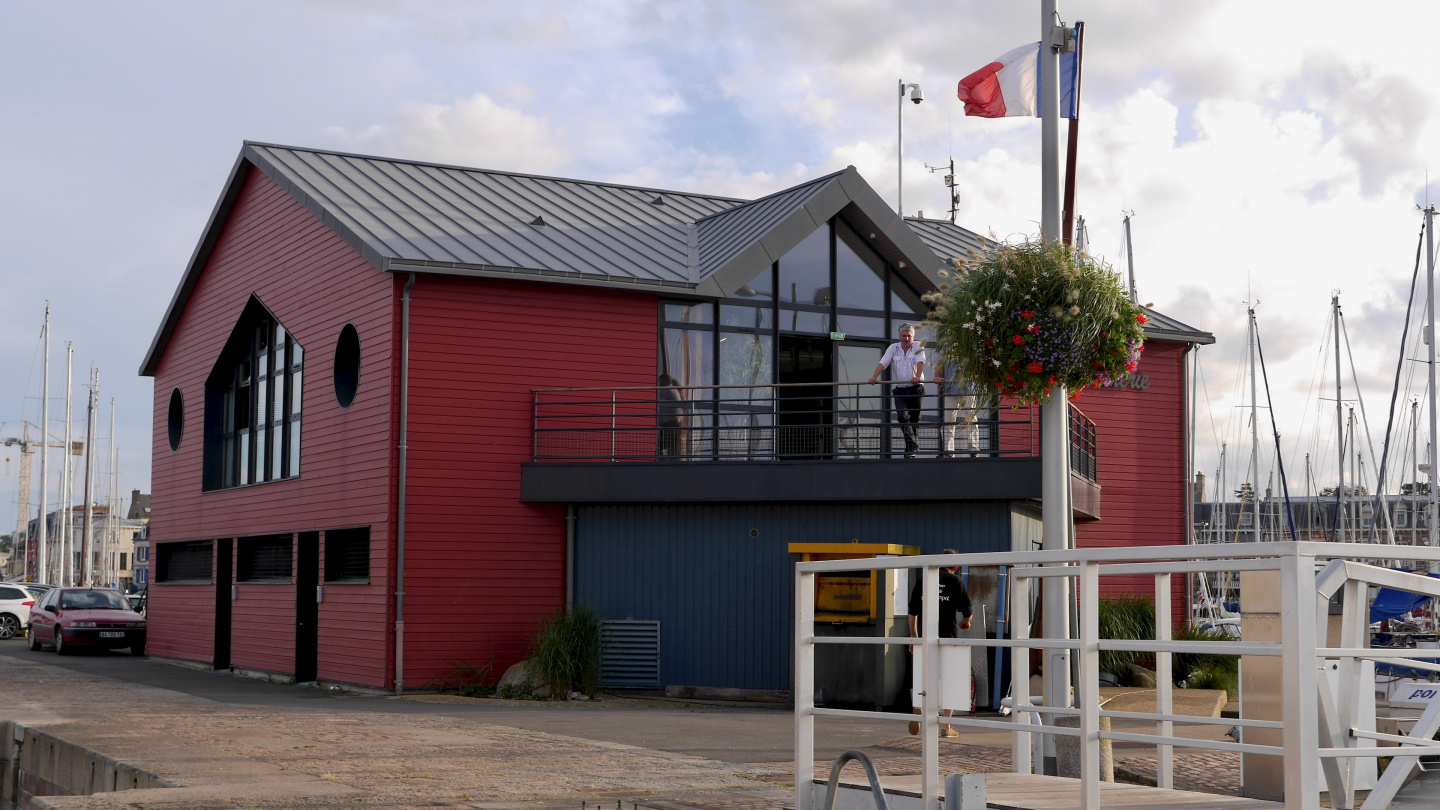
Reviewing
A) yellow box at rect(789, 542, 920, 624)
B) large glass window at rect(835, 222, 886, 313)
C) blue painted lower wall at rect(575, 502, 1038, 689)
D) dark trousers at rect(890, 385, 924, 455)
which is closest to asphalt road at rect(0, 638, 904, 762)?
blue painted lower wall at rect(575, 502, 1038, 689)

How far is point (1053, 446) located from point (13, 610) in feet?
112

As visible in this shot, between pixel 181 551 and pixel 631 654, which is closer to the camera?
pixel 631 654

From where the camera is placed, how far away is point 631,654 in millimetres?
17875

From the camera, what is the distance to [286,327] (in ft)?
70.9

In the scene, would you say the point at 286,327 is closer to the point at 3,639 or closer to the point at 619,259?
the point at 619,259

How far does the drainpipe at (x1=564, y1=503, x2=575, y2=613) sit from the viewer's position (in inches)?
719

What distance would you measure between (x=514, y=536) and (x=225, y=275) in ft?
32.1

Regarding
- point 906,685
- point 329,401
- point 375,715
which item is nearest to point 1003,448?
point 906,685

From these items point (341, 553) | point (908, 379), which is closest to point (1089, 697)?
point (908, 379)

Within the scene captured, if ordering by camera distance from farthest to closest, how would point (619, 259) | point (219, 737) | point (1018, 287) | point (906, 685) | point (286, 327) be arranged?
point (286, 327) < point (619, 259) < point (906, 685) < point (219, 737) < point (1018, 287)

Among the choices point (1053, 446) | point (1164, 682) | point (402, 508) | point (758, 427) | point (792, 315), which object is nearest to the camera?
point (1164, 682)

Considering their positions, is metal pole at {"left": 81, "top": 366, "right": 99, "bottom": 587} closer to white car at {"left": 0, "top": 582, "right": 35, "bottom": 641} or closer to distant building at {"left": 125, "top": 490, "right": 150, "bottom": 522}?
white car at {"left": 0, "top": 582, "right": 35, "bottom": 641}

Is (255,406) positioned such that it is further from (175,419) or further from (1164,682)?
(1164,682)

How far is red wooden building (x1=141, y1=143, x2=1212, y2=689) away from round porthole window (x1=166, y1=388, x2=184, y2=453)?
15.2ft
